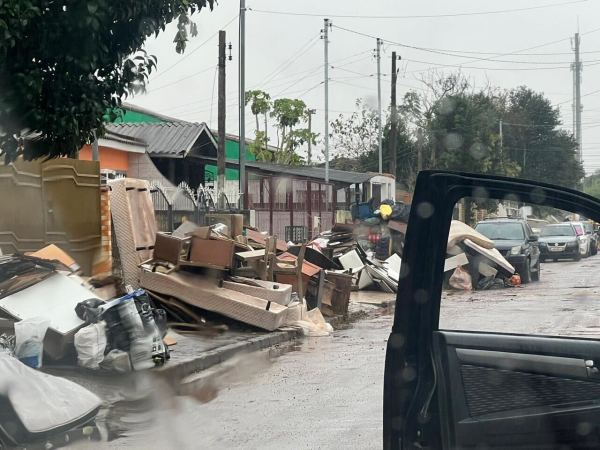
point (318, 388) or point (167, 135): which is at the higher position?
point (167, 135)

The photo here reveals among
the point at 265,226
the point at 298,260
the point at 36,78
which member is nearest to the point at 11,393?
the point at 36,78

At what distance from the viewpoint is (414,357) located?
3.22 metres

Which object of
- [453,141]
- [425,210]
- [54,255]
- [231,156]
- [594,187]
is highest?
[453,141]

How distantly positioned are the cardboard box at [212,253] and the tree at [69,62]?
4.09 m

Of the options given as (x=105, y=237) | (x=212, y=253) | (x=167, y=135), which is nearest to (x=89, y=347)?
(x=212, y=253)

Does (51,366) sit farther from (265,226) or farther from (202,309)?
(265,226)

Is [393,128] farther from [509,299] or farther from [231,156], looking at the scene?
[509,299]

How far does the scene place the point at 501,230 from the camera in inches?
153

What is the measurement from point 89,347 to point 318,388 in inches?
91.9

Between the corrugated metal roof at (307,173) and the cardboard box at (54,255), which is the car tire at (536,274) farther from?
the corrugated metal roof at (307,173)

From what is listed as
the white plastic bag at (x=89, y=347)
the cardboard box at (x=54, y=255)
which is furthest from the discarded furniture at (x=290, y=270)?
the white plastic bag at (x=89, y=347)

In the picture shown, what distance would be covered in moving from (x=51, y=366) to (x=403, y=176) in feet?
171

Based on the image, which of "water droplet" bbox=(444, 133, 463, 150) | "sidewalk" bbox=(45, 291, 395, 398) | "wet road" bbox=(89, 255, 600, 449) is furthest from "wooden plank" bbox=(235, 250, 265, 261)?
"water droplet" bbox=(444, 133, 463, 150)

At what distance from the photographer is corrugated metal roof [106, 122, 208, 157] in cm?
3169
